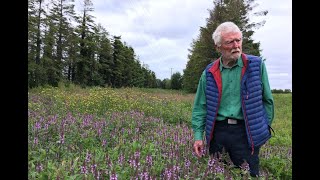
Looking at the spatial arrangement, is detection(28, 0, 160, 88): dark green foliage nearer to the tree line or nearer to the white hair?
the tree line

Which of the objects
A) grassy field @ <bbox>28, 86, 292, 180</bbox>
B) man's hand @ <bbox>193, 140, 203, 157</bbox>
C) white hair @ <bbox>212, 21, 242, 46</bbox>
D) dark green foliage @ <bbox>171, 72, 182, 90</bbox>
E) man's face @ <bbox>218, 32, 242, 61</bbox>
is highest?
dark green foliage @ <bbox>171, 72, 182, 90</bbox>

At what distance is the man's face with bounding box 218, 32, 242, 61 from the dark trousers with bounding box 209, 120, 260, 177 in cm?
83

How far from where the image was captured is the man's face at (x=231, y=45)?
458cm

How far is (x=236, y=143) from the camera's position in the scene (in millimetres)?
4867

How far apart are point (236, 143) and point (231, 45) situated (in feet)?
4.04

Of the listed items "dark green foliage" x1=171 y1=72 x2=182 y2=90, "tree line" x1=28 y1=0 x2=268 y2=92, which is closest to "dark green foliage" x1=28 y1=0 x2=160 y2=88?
"tree line" x1=28 y1=0 x2=268 y2=92

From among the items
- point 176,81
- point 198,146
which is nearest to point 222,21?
point 198,146

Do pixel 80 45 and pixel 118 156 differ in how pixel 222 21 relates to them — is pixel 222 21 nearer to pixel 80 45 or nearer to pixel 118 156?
pixel 80 45

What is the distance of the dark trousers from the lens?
15.8ft

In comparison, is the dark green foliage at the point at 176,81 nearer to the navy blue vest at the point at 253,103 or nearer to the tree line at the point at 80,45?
the tree line at the point at 80,45

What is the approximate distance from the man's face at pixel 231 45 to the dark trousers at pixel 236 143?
32.7 inches

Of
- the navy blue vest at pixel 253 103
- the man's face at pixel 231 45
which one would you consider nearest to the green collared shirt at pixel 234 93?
the navy blue vest at pixel 253 103
